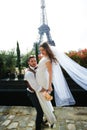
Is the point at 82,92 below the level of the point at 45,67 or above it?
below

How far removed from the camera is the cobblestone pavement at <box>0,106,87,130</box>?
5.36 metres

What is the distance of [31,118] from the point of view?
19.9ft

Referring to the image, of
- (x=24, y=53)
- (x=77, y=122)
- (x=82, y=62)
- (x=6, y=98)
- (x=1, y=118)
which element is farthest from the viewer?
(x=24, y=53)

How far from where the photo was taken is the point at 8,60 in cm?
1961

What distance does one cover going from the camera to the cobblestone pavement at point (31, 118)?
5359 millimetres

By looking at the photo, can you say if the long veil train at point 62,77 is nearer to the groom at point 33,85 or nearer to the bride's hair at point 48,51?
the bride's hair at point 48,51

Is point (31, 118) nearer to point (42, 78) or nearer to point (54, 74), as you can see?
point (54, 74)

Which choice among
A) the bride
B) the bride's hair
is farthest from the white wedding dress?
the bride's hair

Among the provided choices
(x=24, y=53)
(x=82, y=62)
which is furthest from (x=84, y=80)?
(x=24, y=53)

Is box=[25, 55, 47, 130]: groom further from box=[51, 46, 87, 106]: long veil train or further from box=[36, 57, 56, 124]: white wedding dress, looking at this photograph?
box=[51, 46, 87, 106]: long veil train

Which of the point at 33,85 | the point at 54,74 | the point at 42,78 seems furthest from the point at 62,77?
the point at 33,85

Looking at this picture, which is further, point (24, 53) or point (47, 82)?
point (24, 53)

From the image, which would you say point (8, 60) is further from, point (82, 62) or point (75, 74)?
point (75, 74)

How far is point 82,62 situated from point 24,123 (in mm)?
11392
